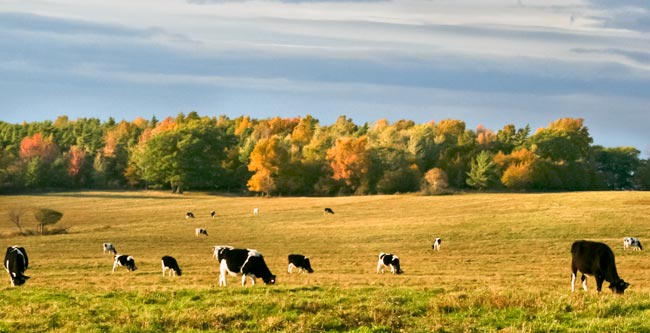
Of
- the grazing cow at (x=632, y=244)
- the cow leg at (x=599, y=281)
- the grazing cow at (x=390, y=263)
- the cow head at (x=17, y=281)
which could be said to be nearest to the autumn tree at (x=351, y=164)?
the grazing cow at (x=632, y=244)

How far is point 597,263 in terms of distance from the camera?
19.4m

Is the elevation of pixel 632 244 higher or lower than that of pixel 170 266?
higher

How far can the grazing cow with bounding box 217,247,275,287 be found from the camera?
22469 millimetres

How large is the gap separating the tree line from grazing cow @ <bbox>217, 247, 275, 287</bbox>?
232 feet

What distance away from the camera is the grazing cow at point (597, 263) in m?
19.0

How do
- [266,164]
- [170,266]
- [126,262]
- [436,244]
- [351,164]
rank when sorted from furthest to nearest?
[266,164], [351,164], [436,244], [126,262], [170,266]

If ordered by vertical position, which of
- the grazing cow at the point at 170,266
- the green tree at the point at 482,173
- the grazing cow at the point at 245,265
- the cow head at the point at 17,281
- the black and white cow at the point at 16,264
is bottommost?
the grazing cow at the point at 170,266

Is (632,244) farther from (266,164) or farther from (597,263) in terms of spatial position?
(266,164)

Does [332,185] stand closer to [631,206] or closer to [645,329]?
[631,206]

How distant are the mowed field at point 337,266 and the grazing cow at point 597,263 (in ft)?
1.92

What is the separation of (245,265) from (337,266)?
507 inches

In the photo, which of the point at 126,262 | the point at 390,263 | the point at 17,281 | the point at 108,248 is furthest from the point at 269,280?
the point at 108,248

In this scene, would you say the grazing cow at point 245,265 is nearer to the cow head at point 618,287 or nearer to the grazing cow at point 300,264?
the grazing cow at point 300,264

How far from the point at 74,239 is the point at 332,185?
2227 inches
